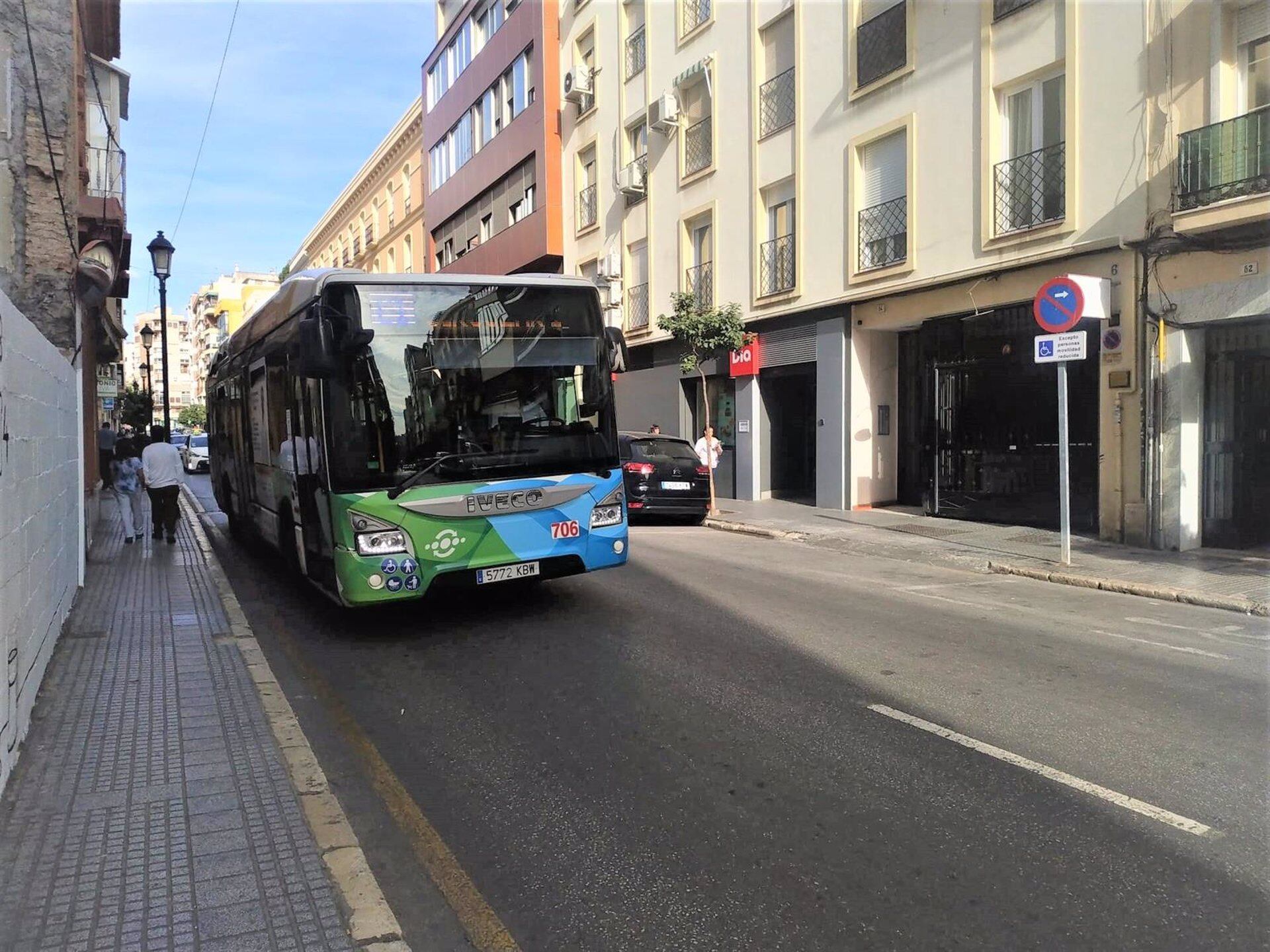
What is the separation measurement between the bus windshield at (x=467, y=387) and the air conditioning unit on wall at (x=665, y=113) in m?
15.1

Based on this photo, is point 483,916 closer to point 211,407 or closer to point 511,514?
point 511,514

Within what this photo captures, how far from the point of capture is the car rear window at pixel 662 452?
15.4m

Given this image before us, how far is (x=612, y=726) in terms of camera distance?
4.87 metres

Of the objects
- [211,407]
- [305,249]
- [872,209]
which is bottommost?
[211,407]

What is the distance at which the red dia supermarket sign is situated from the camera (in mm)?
18797

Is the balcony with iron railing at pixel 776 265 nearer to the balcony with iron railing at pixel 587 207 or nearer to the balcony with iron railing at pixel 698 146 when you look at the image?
the balcony with iron railing at pixel 698 146

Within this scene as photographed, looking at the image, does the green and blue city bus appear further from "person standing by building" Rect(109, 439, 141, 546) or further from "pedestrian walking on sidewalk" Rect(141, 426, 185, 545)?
"person standing by building" Rect(109, 439, 141, 546)

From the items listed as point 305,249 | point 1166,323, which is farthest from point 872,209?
point 305,249

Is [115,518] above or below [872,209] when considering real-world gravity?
below

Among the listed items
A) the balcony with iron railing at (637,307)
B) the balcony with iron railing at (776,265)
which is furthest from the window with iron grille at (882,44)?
the balcony with iron railing at (637,307)

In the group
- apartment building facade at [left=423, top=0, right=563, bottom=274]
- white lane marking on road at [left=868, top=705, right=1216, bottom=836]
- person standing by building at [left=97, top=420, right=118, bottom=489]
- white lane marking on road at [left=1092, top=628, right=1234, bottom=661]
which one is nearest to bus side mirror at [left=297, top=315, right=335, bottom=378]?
white lane marking on road at [left=868, top=705, right=1216, bottom=836]

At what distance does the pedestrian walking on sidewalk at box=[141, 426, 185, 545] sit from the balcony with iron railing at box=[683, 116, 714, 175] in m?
13.0

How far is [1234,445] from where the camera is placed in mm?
11250

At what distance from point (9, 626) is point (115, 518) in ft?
46.8
